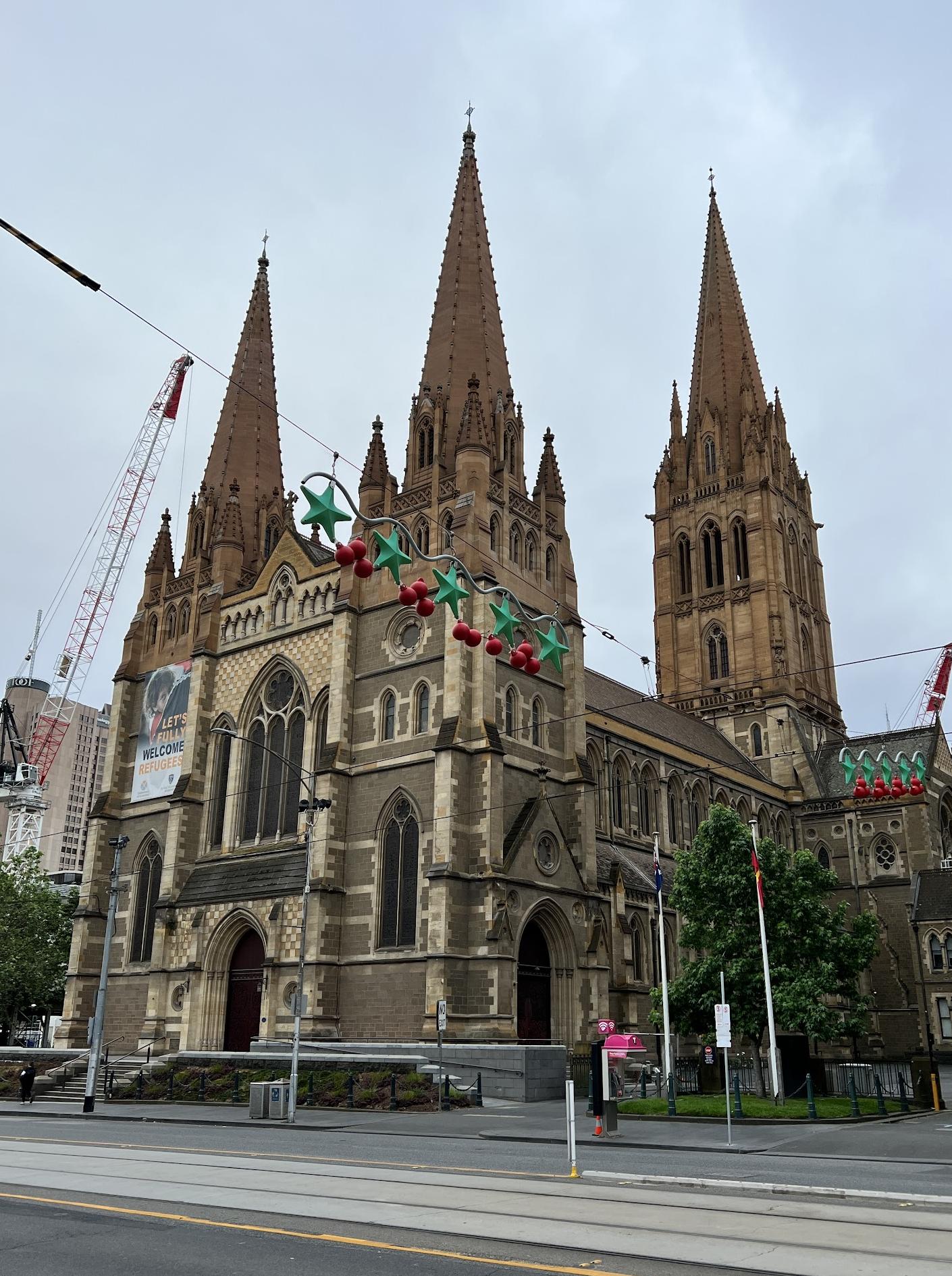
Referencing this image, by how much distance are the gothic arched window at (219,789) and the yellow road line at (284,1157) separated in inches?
852

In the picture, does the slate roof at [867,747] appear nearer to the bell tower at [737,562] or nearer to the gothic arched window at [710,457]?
the bell tower at [737,562]

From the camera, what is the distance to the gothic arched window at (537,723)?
40094mm

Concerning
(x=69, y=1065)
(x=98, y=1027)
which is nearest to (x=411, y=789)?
(x=98, y=1027)

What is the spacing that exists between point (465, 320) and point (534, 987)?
26878mm

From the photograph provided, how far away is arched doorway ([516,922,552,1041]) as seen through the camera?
1426 inches

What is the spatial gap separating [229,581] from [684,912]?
24182 millimetres

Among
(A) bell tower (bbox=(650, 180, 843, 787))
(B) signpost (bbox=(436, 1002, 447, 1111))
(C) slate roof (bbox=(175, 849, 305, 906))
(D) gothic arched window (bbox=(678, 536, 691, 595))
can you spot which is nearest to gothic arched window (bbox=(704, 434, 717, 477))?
(A) bell tower (bbox=(650, 180, 843, 787))

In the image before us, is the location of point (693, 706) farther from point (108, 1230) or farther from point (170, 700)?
point (108, 1230)

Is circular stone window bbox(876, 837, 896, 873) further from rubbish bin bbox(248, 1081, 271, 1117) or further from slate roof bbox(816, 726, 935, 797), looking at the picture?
rubbish bin bbox(248, 1081, 271, 1117)

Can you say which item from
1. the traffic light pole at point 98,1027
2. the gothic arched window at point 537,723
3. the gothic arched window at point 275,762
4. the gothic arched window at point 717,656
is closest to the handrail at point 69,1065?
the traffic light pole at point 98,1027

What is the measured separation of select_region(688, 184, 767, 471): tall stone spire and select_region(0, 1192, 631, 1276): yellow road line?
72.0 meters

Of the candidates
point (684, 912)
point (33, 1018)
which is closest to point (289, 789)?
point (684, 912)

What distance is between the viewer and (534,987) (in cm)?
3706

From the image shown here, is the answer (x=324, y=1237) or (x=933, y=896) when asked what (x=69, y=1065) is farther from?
(x=933, y=896)
